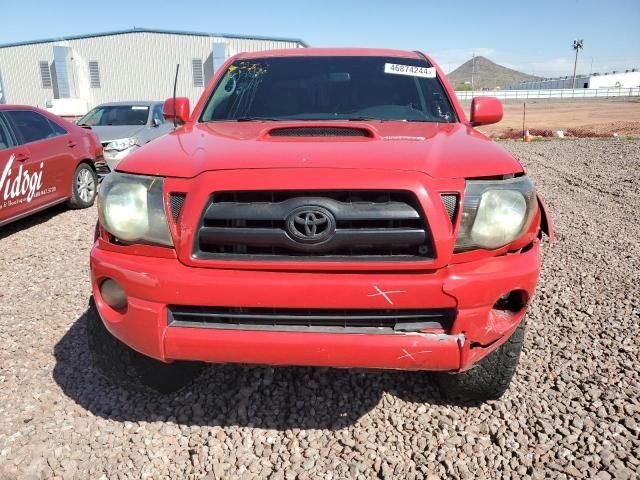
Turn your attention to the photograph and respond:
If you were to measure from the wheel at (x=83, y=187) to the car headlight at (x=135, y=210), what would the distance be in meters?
5.54

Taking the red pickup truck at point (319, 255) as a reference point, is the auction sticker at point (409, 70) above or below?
above

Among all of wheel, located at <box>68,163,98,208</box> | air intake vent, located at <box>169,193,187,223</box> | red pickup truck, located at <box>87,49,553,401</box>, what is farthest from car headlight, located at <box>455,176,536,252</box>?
wheel, located at <box>68,163,98,208</box>

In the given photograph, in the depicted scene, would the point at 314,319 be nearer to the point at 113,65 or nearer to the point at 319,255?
the point at 319,255

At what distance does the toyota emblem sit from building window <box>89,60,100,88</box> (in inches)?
1475

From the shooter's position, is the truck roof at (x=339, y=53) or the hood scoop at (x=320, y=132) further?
the truck roof at (x=339, y=53)

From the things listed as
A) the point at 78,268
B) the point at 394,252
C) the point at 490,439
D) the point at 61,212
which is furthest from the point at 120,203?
the point at 61,212

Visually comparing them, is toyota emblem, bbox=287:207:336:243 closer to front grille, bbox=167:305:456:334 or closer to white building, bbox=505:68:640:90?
front grille, bbox=167:305:456:334

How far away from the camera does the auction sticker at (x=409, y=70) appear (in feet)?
11.5

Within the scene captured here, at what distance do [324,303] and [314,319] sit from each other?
104 mm

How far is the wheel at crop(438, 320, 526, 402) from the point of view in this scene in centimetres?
242

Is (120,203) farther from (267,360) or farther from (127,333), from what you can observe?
(267,360)

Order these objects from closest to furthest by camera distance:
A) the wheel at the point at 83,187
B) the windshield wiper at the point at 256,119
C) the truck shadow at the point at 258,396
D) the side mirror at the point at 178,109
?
the truck shadow at the point at 258,396 < the windshield wiper at the point at 256,119 < the side mirror at the point at 178,109 < the wheel at the point at 83,187

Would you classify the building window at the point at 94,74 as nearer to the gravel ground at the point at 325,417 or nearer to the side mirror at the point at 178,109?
the gravel ground at the point at 325,417

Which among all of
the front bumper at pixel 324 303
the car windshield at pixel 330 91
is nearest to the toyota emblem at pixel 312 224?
the front bumper at pixel 324 303
